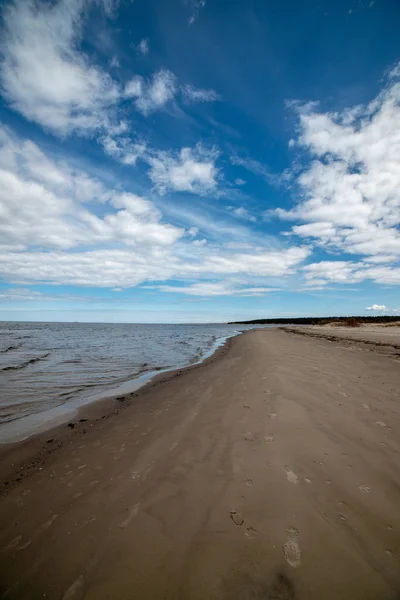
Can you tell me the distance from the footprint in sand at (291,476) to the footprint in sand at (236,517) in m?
1.02

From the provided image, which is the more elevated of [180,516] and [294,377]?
[294,377]

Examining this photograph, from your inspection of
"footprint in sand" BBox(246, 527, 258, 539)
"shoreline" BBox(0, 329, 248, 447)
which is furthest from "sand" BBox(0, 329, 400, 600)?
"shoreline" BBox(0, 329, 248, 447)

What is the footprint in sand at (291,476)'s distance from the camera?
3.75 m

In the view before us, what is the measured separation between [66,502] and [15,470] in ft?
6.17

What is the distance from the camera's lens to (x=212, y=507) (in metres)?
3.32

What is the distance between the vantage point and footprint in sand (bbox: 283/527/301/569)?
2.50 metres

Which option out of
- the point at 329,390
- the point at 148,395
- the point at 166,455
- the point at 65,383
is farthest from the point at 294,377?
the point at 65,383

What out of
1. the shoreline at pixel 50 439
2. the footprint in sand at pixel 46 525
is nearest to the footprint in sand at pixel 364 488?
the footprint in sand at pixel 46 525

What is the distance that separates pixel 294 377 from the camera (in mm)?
9430

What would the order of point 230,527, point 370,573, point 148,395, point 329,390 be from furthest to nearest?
point 148,395 → point 329,390 → point 230,527 → point 370,573

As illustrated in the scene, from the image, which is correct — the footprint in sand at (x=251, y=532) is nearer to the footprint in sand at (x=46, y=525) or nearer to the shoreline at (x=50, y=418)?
the footprint in sand at (x=46, y=525)

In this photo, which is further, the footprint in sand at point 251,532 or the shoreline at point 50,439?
the shoreline at point 50,439

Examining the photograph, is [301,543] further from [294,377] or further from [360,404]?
[294,377]

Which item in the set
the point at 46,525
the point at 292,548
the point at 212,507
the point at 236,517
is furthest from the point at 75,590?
the point at 292,548
